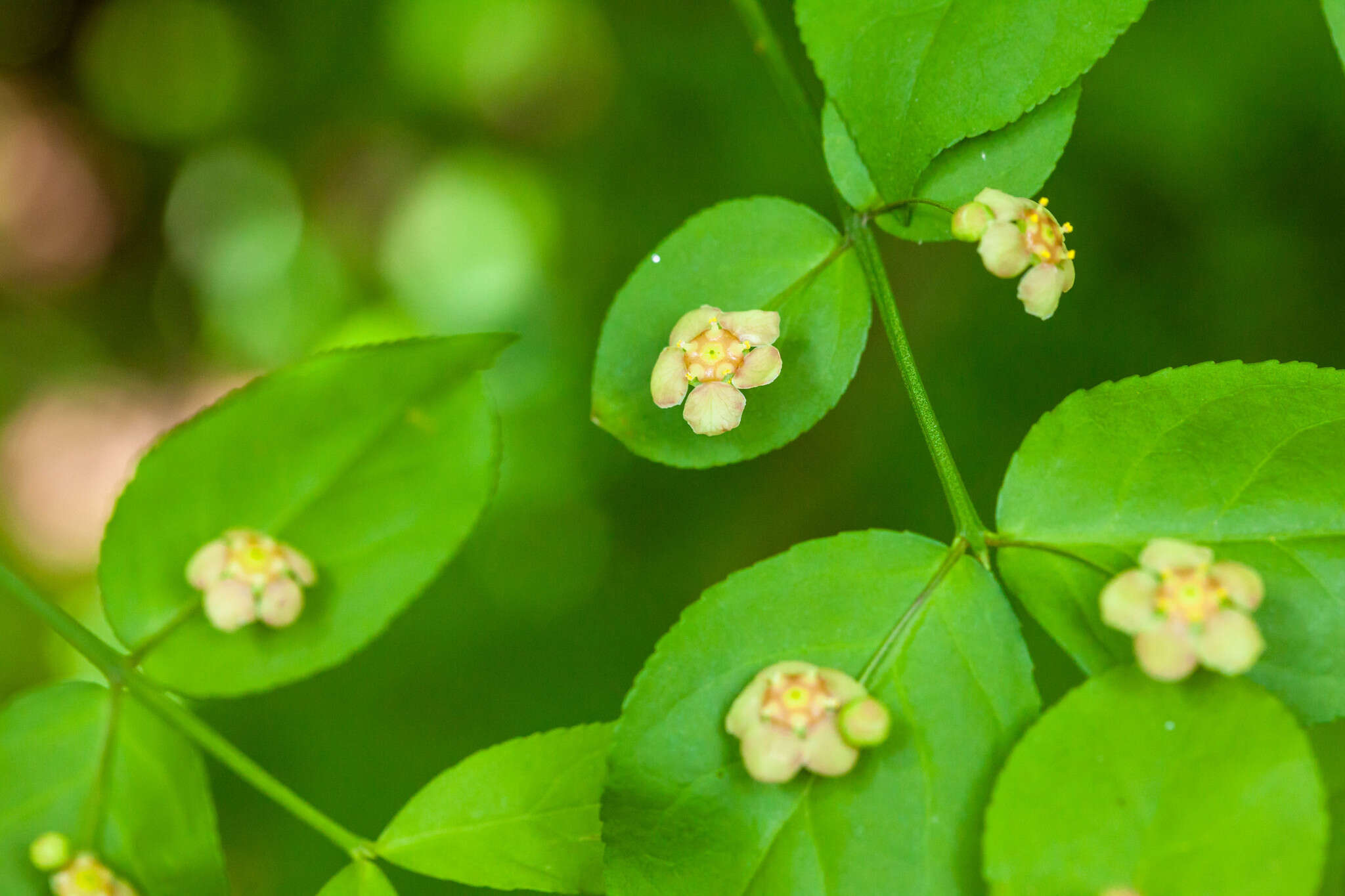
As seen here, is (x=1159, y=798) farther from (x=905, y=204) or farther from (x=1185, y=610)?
(x=905, y=204)

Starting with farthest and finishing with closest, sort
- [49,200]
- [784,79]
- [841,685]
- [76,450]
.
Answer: [49,200]
[76,450]
[784,79]
[841,685]

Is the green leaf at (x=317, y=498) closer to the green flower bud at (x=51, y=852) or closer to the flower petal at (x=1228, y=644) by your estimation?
the green flower bud at (x=51, y=852)

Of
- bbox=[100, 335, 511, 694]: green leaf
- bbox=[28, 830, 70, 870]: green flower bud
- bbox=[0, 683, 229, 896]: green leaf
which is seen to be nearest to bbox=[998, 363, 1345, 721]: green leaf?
bbox=[100, 335, 511, 694]: green leaf

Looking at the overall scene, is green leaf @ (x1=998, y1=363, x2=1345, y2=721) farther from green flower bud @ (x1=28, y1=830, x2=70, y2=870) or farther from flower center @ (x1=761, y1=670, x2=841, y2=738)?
green flower bud @ (x1=28, y1=830, x2=70, y2=870)

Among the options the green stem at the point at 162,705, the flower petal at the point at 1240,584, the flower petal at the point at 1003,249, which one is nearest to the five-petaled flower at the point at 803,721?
the flower petal at the point at 1240,584

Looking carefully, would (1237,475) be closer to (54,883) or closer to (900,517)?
(54,883)

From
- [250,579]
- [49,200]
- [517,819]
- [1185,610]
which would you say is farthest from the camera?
[49,200]

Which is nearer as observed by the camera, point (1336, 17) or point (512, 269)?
point (1336, 17)

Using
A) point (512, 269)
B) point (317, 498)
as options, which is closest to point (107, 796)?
point (317, 498)
